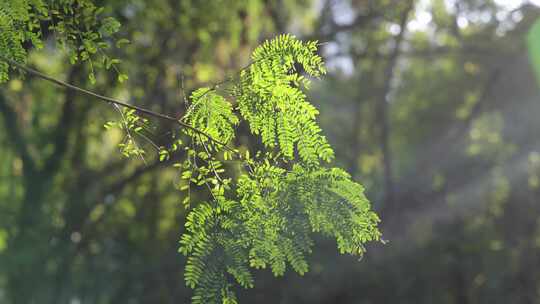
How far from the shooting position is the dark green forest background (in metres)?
10.9

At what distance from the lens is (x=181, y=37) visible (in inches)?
436

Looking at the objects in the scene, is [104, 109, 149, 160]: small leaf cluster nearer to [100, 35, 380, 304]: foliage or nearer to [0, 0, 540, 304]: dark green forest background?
[100, 35, 380, 304]: foliage

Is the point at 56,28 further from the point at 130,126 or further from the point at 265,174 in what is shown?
the point at 265,174

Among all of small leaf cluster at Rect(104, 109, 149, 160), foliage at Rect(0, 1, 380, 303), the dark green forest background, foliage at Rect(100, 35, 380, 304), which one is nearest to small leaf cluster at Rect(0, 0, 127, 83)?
foliage at Rect(0, 1, 380, 303)

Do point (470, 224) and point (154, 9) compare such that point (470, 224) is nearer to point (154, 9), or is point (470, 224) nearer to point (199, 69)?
point (199, 69)

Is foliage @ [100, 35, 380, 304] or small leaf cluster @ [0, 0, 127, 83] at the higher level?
small leaf cluster @ [0, 0, 127, 83]

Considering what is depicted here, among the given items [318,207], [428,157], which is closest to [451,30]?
[428,157]

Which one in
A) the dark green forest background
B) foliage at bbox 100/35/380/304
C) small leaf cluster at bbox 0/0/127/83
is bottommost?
foliage at bbox 100/35/380/304

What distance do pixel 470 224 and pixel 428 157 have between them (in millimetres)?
1461

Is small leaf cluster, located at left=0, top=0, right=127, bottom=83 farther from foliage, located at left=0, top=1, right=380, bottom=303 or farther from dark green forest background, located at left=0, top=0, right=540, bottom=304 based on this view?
dark green forest background, located at left=0, top=0, right=540, bottom=304

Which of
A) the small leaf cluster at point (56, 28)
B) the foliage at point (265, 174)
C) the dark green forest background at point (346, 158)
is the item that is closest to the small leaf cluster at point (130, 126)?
the foliage at point (265, 174)

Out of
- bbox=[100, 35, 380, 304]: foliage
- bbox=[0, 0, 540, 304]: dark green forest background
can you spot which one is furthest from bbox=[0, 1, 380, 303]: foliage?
bbox=[0, 0, 540, 304]: dark green forest background

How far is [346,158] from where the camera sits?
12367mm

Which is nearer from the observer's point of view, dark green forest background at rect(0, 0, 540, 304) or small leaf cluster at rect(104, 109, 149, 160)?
small leaf cluster at rect(104, 109, 149, 160)
